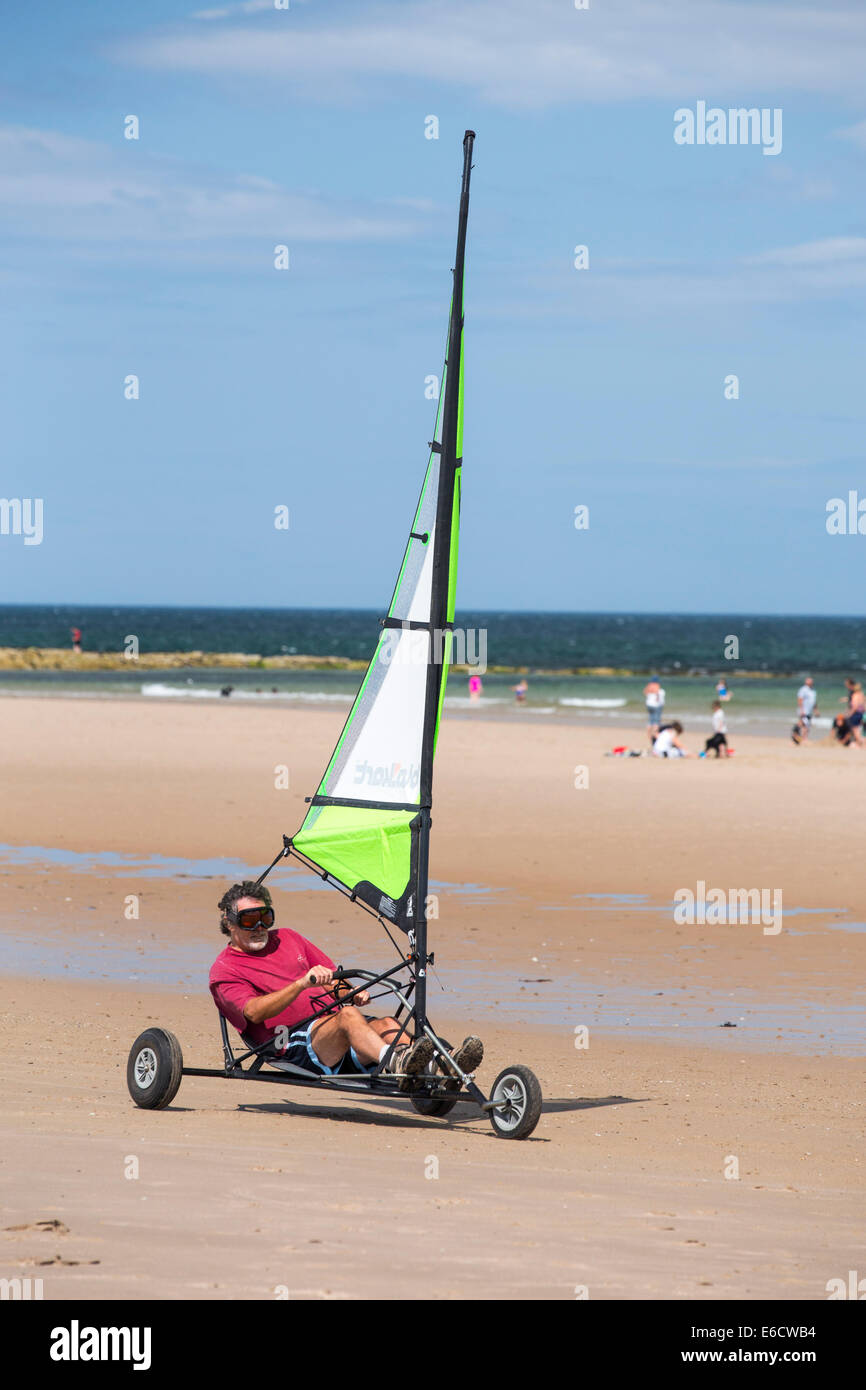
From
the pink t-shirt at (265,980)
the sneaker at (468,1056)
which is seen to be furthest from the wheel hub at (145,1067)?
the sneaker at (468,1056)

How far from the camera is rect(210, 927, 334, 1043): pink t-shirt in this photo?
26.8ft

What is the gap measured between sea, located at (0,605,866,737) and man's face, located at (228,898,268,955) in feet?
6.51

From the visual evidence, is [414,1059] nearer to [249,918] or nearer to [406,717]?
[249,918]

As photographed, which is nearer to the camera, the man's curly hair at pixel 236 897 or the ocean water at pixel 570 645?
the man's curly hair at pixel 236 897

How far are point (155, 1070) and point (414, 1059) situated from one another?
4.19 feet

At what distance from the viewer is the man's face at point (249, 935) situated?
324 inches

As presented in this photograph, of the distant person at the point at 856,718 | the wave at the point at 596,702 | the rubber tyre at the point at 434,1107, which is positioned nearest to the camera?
the rubber tyre at the point at 434,1107

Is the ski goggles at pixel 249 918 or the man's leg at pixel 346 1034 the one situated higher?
the ski goggles at pixel 249 918

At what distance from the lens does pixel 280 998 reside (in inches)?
313

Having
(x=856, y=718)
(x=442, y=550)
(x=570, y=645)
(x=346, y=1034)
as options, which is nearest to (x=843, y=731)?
(x=856, y=718)

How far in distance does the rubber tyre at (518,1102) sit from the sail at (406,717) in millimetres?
968

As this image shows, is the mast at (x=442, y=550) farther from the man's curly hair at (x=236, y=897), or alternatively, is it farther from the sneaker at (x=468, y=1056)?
the man's curly hair at (x=236, y=897)

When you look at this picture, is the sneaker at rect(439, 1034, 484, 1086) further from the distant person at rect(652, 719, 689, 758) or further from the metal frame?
the distant person at rect(652, 719, 689, 758)

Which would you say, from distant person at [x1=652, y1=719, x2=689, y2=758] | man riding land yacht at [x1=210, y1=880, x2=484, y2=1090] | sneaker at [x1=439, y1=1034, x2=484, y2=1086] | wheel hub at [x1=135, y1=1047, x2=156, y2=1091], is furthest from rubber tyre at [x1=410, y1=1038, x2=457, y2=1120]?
distant person at [x1=652, y1=719, x2=689, y2=758]
